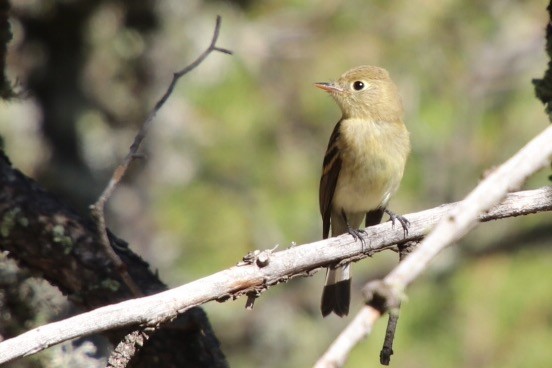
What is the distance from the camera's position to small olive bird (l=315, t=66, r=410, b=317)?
4.50 m

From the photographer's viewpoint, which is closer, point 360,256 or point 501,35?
point 360,256

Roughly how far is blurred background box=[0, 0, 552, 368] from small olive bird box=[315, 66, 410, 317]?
168 cm

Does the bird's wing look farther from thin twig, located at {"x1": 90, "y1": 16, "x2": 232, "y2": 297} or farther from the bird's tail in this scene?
thin twig, located at {"x1": 90, "y1": 16, "x2": 232, "y2": 297}

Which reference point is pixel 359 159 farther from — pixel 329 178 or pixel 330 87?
pixel 330 87

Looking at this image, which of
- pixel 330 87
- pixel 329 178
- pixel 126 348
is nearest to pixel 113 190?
pixel 126 348

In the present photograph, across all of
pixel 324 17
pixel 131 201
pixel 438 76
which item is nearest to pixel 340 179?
pixel 131 201

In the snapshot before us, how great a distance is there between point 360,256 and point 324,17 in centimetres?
549

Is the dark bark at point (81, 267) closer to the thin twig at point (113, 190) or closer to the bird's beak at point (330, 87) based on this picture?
the thin twig at point (113, 190)

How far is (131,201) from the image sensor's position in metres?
6.51

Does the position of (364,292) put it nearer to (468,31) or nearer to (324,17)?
(468,31)

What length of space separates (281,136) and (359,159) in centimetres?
302

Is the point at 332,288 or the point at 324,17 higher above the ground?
the point at 324,17

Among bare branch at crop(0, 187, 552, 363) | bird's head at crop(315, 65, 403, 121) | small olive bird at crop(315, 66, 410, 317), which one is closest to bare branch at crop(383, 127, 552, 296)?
bare branch at crop(0, 187, 552, 363)

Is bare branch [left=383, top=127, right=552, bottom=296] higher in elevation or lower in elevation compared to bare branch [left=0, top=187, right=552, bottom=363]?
lower
